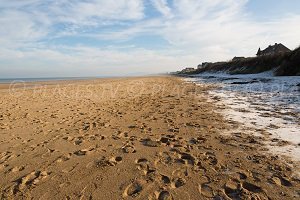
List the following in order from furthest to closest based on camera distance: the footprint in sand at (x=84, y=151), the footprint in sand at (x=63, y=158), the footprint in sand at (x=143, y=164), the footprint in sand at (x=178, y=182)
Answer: the footprint in sand at (x=84, y=151), the footprint in sand at (x=63, y=158), the footprint in sand at (x=143, y=164), the footprint in sand at (x=178, y=182)

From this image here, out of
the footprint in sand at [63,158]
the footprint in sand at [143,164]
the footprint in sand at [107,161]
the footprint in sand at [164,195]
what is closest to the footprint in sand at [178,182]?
the footprint in sand at [164,195]

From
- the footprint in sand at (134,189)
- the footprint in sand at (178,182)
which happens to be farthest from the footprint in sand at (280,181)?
the footprint in sand at (134,189)

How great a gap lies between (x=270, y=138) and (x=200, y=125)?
1.94m

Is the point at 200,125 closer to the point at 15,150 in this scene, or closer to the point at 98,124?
the point at 98,124

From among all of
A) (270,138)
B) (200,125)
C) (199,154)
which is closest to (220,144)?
(199,154)

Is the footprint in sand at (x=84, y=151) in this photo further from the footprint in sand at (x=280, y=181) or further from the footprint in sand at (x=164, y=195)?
the footprint in sand at (x=280, y=181)

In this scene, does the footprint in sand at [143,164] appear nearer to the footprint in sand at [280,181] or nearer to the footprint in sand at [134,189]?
the footprint in sand at [134,189]

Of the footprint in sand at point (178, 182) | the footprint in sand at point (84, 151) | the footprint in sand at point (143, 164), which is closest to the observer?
the footprint in sand at point (178, 182)

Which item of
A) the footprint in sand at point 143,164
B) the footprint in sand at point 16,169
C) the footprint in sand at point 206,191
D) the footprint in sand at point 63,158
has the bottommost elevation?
the footprint in sand at point 63,158

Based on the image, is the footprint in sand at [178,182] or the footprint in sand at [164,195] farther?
the footprint in sand at [178,182]

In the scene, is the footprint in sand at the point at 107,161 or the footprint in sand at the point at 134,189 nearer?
the footprint in sand at the point at 134,189

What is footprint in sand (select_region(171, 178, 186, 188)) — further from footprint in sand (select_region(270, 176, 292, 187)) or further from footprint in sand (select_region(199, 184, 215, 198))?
footprint in sand (select_region(270, 176, 292, 187))

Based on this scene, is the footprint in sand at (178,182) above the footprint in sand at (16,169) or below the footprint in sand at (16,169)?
above

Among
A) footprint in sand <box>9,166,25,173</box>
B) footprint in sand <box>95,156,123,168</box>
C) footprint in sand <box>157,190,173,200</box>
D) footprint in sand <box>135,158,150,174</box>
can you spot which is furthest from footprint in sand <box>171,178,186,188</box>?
footprint in sand <box>9,166,25,173</box>
